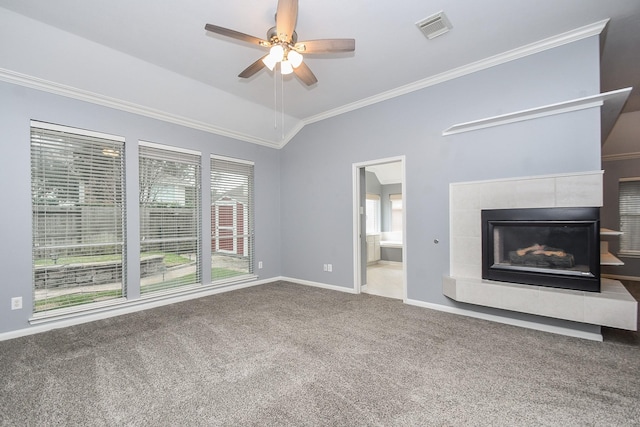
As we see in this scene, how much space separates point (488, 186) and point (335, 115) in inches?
103

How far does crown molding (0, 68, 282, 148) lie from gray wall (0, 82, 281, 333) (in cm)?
6

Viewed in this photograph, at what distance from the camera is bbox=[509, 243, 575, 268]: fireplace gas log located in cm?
281

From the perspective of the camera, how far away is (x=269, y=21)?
2.56 metres

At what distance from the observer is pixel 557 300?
2.66 metres

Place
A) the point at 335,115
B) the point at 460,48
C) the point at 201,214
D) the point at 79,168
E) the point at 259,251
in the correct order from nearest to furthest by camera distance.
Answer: the point at 460,48, the point at 79,168, the point at 201,214, the point at 335,115, the point at 259,251

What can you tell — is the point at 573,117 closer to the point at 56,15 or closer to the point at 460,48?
the point at 460,48

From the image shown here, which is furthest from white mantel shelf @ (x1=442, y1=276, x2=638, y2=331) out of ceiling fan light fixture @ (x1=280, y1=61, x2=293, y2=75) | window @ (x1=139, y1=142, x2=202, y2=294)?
window @ (x1=139, y1=142, x2=202, y2=294)

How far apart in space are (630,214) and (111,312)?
867 cm

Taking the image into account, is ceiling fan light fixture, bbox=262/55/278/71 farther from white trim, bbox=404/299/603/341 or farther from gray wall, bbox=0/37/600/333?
→ white trim, bbox=404/299/603/341

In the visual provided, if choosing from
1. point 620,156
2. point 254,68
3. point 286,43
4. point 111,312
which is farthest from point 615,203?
point 111,312

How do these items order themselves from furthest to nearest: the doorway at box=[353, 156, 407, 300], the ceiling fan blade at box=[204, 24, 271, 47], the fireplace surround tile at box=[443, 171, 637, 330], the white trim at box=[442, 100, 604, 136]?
the doorway at box=[353, 156, 407, 300], the white trim at box=[442, 100, 604, 136], the fireplace surround tile at box=[443, 171, 637, 330], the ceiling fan blade at box=[204, 24, 271, 47]

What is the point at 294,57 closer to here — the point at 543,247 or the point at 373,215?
the point at 543,247

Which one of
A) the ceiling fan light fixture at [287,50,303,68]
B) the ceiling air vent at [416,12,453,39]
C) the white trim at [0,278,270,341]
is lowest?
the white trim at [0,278,270,341]

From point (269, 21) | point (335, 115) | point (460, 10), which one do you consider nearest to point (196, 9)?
point (269, 21)
